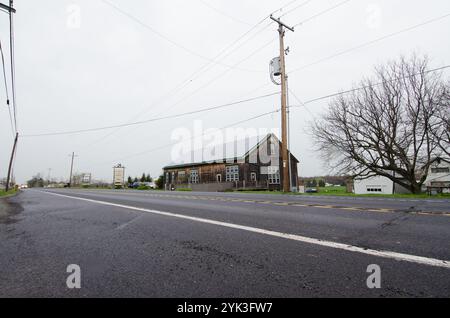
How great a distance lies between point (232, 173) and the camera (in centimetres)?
3722

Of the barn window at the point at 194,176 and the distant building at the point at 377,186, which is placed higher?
the barn window at the point at 194,176

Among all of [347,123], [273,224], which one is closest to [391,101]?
[347,123]

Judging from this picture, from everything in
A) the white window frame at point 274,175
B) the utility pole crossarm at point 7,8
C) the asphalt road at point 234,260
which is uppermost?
the utility pole crossarm at point 7,8

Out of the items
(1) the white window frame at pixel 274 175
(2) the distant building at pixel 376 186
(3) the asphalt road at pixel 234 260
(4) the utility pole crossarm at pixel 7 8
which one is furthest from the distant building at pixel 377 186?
(4) the utility pole crossarm at pixel 7 8

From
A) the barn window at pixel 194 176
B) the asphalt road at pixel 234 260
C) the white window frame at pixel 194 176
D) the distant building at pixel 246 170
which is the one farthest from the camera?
the barn window at pixel 194 176

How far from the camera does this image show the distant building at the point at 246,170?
35719 mm

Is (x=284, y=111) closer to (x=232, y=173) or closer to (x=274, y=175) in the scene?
(x=232, y=173)

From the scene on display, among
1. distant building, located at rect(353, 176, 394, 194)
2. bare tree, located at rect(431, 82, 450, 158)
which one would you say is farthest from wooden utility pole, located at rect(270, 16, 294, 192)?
distant building, located at rect(353, 176, 394, 194)

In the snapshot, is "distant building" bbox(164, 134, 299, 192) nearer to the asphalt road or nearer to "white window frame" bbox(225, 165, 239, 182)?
"white window frame" bbox(225, 165, 239, 182)

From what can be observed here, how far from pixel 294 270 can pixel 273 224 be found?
2311 millimetres

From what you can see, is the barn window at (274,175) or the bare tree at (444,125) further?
the barn window at (274,175)

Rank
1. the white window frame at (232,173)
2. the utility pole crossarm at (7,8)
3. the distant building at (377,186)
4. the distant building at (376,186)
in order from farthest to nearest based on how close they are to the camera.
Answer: the distant building at (376,186), the distant building at (377,186), the white window frame at (232,173), the utility pole crossarm at (7,8)

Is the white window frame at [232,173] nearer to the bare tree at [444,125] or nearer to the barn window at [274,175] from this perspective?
the barn window at [274,175]
